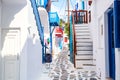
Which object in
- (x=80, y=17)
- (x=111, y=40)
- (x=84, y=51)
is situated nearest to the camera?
(x=111, y=40)

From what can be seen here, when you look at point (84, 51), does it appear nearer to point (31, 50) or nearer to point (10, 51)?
point (31, 50)

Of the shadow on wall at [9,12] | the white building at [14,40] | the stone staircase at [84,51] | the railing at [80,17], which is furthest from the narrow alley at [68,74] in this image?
the railing at [80,17]

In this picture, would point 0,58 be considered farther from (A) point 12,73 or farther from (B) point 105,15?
(B) point 105,15

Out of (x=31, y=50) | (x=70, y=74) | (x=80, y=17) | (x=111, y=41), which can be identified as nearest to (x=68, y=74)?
(x=70, y=74)

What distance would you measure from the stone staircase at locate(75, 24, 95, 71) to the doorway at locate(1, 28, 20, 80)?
4970mm

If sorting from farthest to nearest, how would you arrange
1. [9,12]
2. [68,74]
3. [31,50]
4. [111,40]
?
[68,74] → [111,40] → [31,50] → [9,12]

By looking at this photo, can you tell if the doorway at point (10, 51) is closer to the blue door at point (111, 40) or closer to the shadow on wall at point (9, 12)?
the shadow on wall at point (9, 12)

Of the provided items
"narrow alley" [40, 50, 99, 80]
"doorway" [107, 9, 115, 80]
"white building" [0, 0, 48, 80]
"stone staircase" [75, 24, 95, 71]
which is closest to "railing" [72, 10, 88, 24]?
"stone staircase" [75, 24, 95, 71]

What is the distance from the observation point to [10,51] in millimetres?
6445

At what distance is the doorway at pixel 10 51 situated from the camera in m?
6.40

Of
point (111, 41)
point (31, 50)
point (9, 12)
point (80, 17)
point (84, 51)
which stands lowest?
point (84, 51)

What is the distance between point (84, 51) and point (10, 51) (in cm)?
624

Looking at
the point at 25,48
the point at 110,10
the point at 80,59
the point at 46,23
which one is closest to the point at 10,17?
the point at 25,48

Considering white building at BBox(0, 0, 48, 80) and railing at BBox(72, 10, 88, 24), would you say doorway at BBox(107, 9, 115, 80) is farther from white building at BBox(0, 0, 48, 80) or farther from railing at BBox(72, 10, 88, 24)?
railing at BBox(72, 10, 88, 24)
